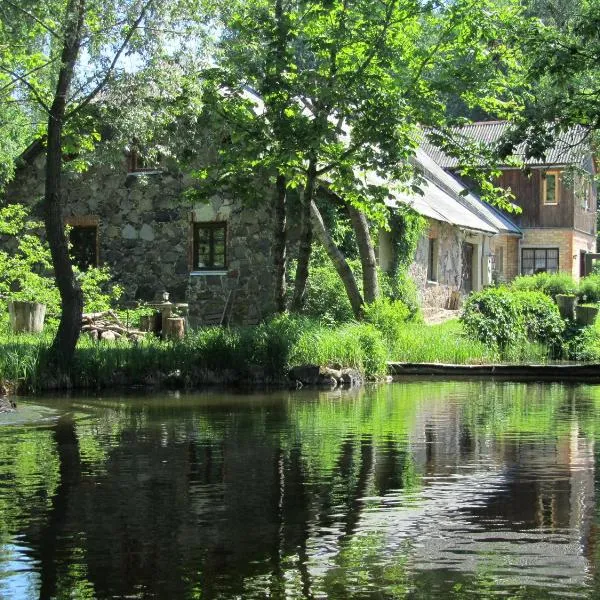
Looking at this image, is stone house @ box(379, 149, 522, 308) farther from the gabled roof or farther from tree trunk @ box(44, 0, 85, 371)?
tree trunk @ box(44, 0, 85, 371)

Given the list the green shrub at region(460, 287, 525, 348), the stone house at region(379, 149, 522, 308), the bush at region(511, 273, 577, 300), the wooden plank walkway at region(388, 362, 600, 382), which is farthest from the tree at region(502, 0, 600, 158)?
the bush at region(511, 273, 577, 300)

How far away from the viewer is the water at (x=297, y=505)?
18.9ft

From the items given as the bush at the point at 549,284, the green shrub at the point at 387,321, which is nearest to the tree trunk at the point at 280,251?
the green shrub at the point at 387,321

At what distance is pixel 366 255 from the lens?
78.1 feet

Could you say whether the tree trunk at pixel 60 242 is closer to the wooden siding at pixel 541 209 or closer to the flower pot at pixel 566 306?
the flower pot at pixel 566 306

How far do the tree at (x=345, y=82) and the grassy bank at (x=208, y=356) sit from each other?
233 cm

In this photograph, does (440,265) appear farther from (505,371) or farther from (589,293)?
(505,371)

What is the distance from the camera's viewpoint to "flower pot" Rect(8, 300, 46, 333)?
20.8m

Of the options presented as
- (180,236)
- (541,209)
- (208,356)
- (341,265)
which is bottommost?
(208,356)

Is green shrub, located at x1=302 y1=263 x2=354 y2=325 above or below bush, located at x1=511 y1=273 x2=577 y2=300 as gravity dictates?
below

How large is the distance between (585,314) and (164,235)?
10.3 metres

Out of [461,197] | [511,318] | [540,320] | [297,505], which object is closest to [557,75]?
[297,505]

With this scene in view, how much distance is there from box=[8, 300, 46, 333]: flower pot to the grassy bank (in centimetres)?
73

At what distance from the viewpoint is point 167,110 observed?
1844cm
